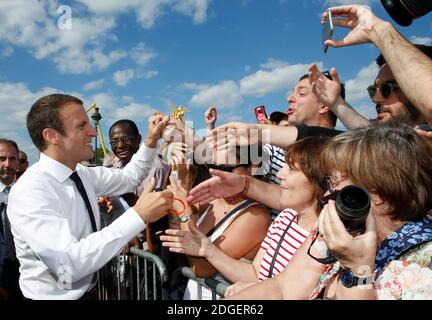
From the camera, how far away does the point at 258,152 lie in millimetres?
2908

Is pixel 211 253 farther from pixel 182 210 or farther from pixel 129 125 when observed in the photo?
pixel 129 125

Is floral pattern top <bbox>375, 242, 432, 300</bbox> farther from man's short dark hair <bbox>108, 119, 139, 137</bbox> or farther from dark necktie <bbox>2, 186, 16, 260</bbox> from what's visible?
man's short dark hair <bbox>108, 119, 139, 137</bbox>

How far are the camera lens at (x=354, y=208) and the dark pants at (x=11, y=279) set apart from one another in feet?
11.2

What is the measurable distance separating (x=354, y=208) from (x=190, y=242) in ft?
4.54

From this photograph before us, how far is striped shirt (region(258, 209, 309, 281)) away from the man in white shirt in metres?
0.70

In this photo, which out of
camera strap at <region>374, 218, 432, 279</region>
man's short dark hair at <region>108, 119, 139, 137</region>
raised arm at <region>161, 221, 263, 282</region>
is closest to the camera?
camera strap at <region>374, 218, 432, 279</region>

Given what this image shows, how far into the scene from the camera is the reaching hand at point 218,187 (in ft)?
8.30

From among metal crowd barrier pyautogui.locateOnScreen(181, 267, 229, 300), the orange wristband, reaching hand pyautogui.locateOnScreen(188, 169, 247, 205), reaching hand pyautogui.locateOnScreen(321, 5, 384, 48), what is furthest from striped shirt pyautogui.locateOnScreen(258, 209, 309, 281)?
reaching hand pyautogui.locateOnScreen(321, 5, 384, 48)

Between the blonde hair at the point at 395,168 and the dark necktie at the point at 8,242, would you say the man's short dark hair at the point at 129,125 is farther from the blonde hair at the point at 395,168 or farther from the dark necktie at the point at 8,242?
the blonde hair at the point at 395,168

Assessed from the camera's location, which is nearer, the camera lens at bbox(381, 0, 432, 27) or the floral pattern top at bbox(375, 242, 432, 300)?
the floral pattern top at bbox(375, 242, 432, 300)

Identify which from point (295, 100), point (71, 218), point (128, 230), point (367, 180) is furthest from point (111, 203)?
point (367, 180)

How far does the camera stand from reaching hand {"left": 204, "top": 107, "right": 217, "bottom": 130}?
3750 mm

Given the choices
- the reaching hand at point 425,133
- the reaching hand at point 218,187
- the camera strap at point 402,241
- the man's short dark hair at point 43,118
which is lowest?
the camera strap at point 402,241

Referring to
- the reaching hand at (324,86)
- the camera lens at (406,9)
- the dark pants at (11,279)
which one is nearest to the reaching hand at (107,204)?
the dark pants at (11,279)
